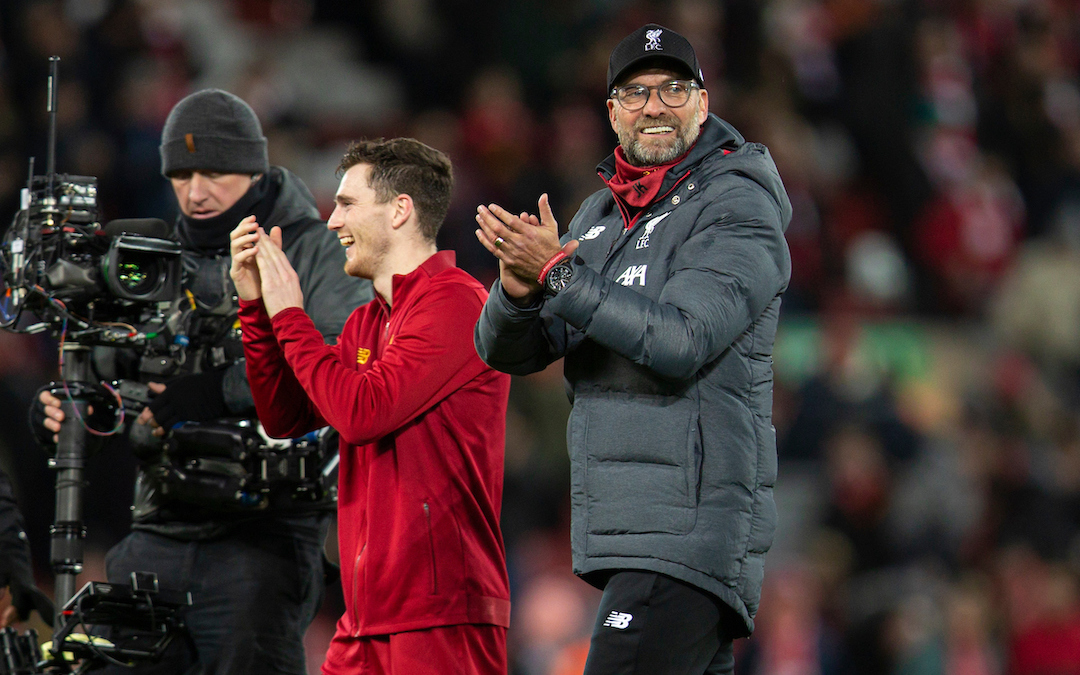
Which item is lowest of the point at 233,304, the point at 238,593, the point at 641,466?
the point at 238,593

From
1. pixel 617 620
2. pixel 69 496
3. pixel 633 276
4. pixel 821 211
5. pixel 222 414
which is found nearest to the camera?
pixel 617 620

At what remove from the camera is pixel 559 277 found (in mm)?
3504

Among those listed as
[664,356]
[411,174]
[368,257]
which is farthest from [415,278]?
[664,356]

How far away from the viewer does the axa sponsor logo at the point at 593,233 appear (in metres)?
3.96

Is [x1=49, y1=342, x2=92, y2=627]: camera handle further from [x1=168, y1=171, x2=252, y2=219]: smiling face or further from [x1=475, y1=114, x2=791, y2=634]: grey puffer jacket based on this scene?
[x1=475, y1=114, x2=791, y2=634]: grey puffer jacket

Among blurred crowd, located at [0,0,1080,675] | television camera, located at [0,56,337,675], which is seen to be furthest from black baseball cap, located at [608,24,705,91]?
blurred crowd, located at [0,0,1080,675]

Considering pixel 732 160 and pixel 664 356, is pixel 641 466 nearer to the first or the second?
pixel 664 356

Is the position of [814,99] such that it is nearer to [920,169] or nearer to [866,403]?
[920,169]

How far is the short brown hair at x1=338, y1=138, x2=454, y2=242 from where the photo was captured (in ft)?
14.3

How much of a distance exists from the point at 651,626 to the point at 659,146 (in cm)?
118

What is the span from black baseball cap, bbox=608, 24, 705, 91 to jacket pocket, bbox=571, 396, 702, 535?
85 cm

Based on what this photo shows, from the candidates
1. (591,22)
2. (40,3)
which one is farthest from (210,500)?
(591,22)

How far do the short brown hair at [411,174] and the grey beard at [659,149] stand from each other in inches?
27.7

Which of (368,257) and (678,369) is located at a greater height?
(368,257)
